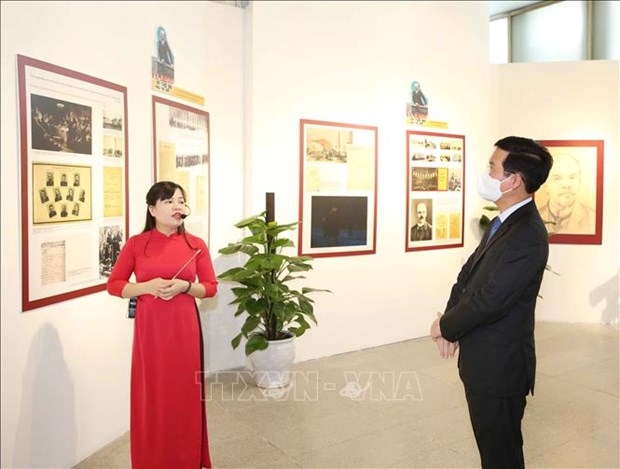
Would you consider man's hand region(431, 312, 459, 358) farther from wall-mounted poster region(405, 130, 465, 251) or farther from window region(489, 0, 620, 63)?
window region(489, 0, 620, 63)

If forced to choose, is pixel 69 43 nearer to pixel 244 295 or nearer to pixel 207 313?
pixel 244 295

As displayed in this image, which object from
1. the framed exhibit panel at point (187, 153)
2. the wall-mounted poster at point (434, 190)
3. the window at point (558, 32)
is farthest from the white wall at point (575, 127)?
the framed exhibit panel at point (187, 153)

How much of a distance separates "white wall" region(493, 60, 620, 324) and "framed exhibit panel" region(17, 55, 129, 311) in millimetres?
5583

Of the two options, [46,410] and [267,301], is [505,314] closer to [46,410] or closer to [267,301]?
[46,410]

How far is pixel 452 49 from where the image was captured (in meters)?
6.74

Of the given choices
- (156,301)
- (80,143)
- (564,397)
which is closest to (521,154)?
(156,301)

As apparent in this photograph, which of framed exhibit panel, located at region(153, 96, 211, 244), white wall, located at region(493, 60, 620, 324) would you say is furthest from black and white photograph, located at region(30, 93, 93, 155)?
white wall, located at region(493, 60, 620, 324)

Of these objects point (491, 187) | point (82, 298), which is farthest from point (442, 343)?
point (82, 298)

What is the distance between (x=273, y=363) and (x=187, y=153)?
76.0 inches

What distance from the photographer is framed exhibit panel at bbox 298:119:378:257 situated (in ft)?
18.2

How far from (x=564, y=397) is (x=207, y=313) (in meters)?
3.17

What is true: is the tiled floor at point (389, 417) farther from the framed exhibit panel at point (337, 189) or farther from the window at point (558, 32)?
the window at point (558, 32)

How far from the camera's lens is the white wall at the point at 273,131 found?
296 cm

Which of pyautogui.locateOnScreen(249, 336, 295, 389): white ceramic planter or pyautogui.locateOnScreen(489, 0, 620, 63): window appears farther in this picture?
pyautogui.locateOnScreen(489, 0, 620, 63): window
